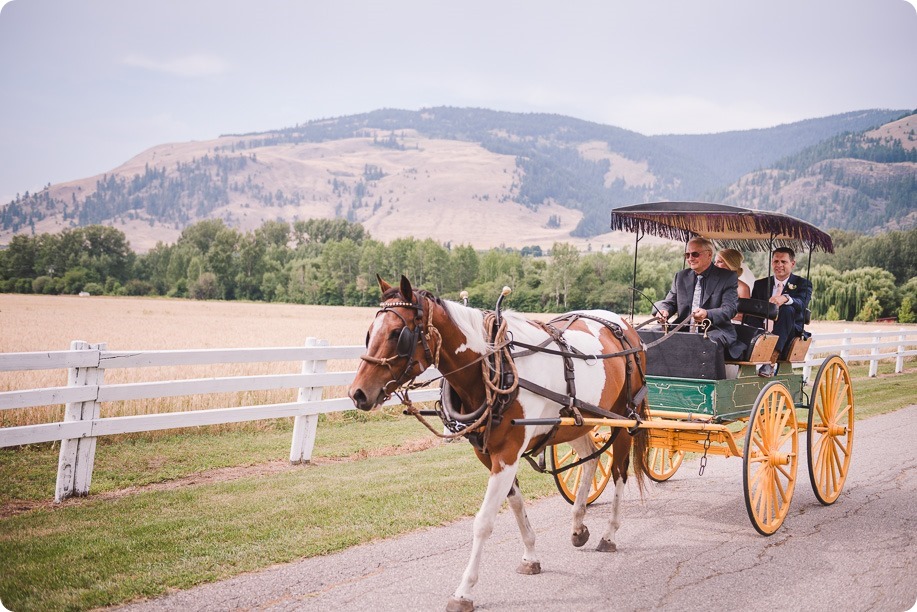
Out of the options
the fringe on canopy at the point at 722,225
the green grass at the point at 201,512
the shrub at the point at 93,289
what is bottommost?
the shrub at the point at 93,289

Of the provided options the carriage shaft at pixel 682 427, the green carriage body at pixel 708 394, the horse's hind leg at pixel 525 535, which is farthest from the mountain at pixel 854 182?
Result: the horse's hind leg at pixel 525 535

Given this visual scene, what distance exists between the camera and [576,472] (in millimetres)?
7812

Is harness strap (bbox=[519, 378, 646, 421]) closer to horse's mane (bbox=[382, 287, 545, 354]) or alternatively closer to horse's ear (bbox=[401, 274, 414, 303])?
horse's mane (bbox=[382, 287, 545, 354])

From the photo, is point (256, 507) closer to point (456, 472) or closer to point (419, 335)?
point (456, 472)

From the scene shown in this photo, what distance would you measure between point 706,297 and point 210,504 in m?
5.68

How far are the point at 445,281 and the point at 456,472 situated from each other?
205 ft

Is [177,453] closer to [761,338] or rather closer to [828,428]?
[761,338]

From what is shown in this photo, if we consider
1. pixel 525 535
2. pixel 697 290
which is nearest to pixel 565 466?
pixel 525 535

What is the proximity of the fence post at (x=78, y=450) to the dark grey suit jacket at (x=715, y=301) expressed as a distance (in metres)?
6.10

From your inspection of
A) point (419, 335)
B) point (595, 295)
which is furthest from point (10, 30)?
point (595, 295)

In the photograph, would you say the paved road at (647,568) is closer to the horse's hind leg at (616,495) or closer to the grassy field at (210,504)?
the horse's hind leg at (616,495)

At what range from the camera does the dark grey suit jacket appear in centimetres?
736

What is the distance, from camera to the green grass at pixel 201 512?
526 cm

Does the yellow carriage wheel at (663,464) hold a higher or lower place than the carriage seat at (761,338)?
lower
